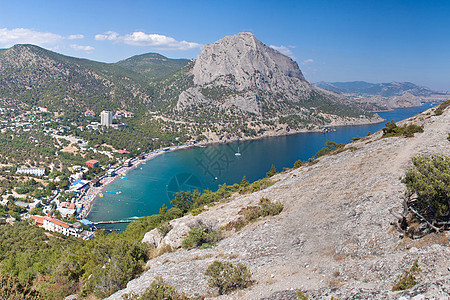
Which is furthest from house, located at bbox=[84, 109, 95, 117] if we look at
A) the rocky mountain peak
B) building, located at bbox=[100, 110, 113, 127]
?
the rocky mountain peak

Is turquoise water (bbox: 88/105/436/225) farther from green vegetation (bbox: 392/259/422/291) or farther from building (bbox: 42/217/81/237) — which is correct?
green vegetation (bbox: 392/259/422/291)

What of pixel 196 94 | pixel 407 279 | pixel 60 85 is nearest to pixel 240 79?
pixel 196 94

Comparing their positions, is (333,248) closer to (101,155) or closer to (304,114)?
(101,155)

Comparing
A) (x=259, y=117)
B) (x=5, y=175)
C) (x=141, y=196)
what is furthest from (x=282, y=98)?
(x=5, y=175)

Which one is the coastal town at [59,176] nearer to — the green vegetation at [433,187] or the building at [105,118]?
the building at [105,118]

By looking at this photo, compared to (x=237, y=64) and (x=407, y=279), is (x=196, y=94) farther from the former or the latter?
(x=407, y=279)

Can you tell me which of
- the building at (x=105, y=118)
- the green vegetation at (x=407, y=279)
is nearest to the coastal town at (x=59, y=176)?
the building at (x=105, y=118)
